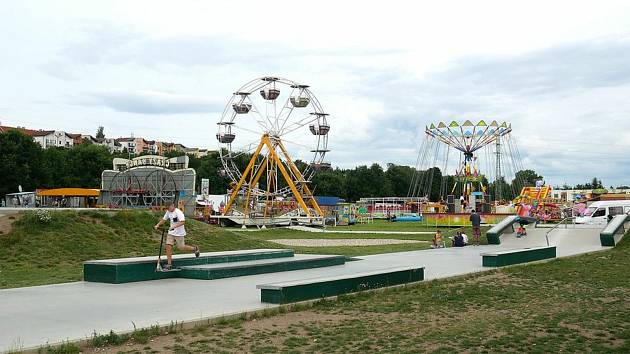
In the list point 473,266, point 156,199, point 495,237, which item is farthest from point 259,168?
point 473,266

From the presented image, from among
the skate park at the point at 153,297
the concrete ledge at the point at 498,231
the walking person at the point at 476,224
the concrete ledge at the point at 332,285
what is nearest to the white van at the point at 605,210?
the concrete ledge at the point at 498,231

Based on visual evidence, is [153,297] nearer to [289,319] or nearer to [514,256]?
[289,319]

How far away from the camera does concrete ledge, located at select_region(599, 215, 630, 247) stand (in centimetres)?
2714

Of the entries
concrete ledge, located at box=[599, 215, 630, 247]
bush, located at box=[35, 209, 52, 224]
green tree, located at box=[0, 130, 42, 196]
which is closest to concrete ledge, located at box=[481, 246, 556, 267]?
concrete ledge, located at box=[599, 215, 630, 247]

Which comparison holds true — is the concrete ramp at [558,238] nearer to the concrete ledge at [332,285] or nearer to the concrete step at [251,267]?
the concrete step at [251,267]

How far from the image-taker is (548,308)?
1166cm

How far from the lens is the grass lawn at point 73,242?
17859 millimetres

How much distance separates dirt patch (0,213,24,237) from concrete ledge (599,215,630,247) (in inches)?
901

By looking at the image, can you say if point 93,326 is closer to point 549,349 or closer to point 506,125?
point 549,349

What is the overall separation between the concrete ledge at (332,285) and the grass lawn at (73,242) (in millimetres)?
6544

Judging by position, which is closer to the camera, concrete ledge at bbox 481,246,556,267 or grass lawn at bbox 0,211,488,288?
grass lawn at bbox 0,211,488,288

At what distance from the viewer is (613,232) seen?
89.9 feet

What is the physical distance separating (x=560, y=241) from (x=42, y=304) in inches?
971

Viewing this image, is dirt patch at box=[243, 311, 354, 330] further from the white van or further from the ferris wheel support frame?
the ferris wheel support frame
